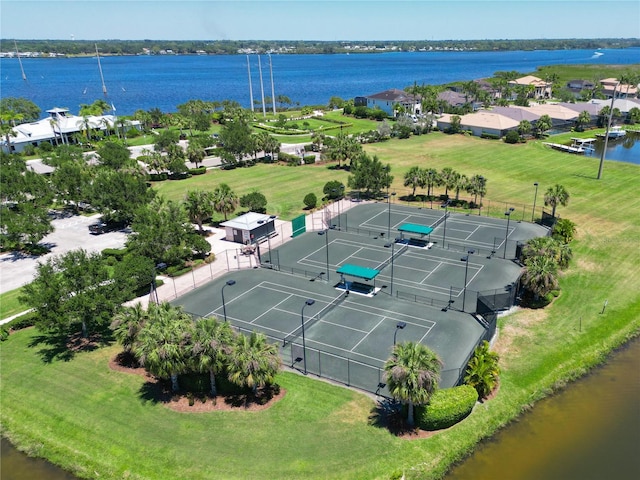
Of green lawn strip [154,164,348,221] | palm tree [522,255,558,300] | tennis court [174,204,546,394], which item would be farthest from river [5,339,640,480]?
green lawn strip [154,164,348,221]

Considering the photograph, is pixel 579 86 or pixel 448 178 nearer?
pixel 448 178

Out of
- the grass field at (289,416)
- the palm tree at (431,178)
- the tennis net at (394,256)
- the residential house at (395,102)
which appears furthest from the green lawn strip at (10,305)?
the residential house at (395,102)

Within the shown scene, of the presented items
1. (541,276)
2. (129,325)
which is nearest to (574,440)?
(541,276)

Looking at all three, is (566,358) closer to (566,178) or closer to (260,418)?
(260,418)

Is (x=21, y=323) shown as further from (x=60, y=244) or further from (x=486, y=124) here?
(x=486, y=124)

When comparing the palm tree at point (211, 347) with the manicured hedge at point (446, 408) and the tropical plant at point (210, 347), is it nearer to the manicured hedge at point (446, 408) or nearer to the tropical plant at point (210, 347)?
the tropical plant at point (210, 347)

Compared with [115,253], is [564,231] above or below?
below

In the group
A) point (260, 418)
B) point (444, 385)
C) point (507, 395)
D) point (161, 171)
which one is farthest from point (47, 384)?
point (161, 171)

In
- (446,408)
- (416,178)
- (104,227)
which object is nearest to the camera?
(446,408)
